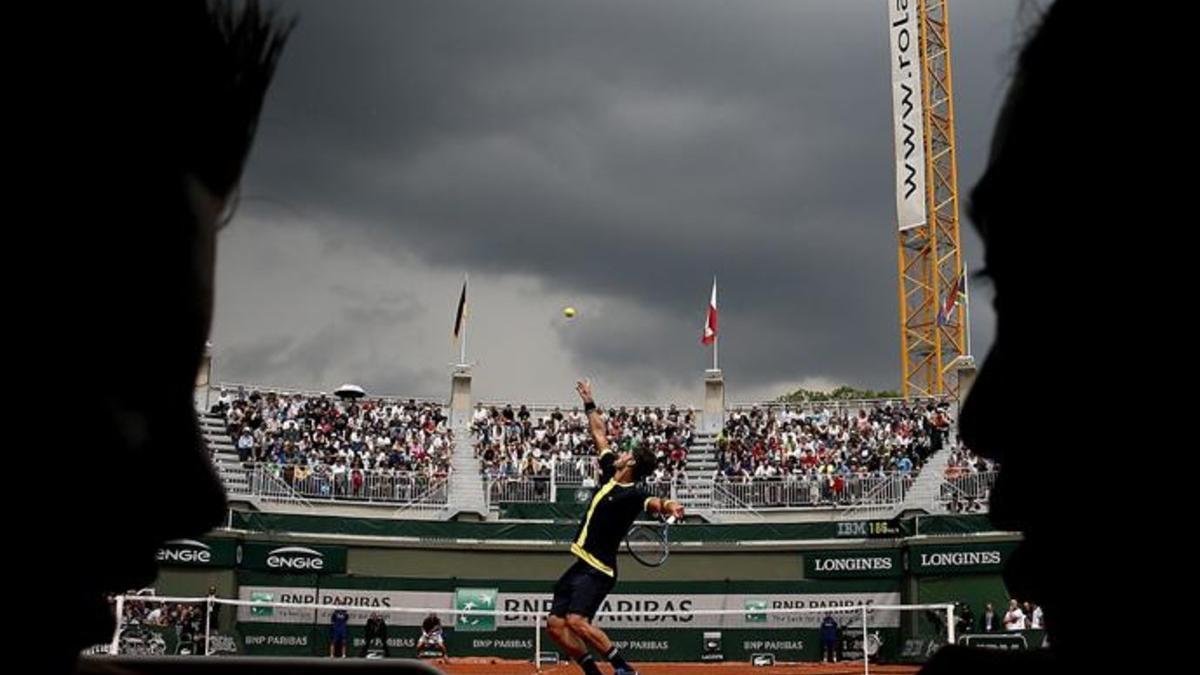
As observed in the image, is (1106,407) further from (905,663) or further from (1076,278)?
(905,663)

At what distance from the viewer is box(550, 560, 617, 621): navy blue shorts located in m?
11.1

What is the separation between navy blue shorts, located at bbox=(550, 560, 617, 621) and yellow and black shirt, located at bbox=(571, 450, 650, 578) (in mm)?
77

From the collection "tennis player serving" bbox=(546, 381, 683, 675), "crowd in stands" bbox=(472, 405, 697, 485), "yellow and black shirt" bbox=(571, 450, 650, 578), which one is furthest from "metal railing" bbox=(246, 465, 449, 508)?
"yellow and black shirt" bbox=(571, 450, 650, 578)

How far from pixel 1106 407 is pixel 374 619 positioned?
2701cm

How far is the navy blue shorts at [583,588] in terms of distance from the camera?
11109 mm

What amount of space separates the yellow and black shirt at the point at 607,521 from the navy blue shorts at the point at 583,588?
8cm

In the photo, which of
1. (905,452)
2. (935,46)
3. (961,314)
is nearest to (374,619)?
(905,452)

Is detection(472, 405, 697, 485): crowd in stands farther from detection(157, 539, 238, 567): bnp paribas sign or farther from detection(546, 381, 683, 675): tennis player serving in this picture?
detection(546, 381, 683, 675): tennis player serving

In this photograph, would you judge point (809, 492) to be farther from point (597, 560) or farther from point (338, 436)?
point (597, 560)

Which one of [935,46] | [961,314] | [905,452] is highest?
[935,46]

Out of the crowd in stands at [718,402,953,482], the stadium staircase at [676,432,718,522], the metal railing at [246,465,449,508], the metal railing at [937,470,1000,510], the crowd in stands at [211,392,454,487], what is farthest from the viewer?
the crowd in stands at [718,402,953,482]

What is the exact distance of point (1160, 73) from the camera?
34.4 inches

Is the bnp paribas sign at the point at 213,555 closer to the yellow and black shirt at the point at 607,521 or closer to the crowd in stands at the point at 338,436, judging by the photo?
the crowd in stands at the point at 338,436

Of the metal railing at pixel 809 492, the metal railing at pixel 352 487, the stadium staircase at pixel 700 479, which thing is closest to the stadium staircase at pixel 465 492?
the metal railing at pixel 352 487
